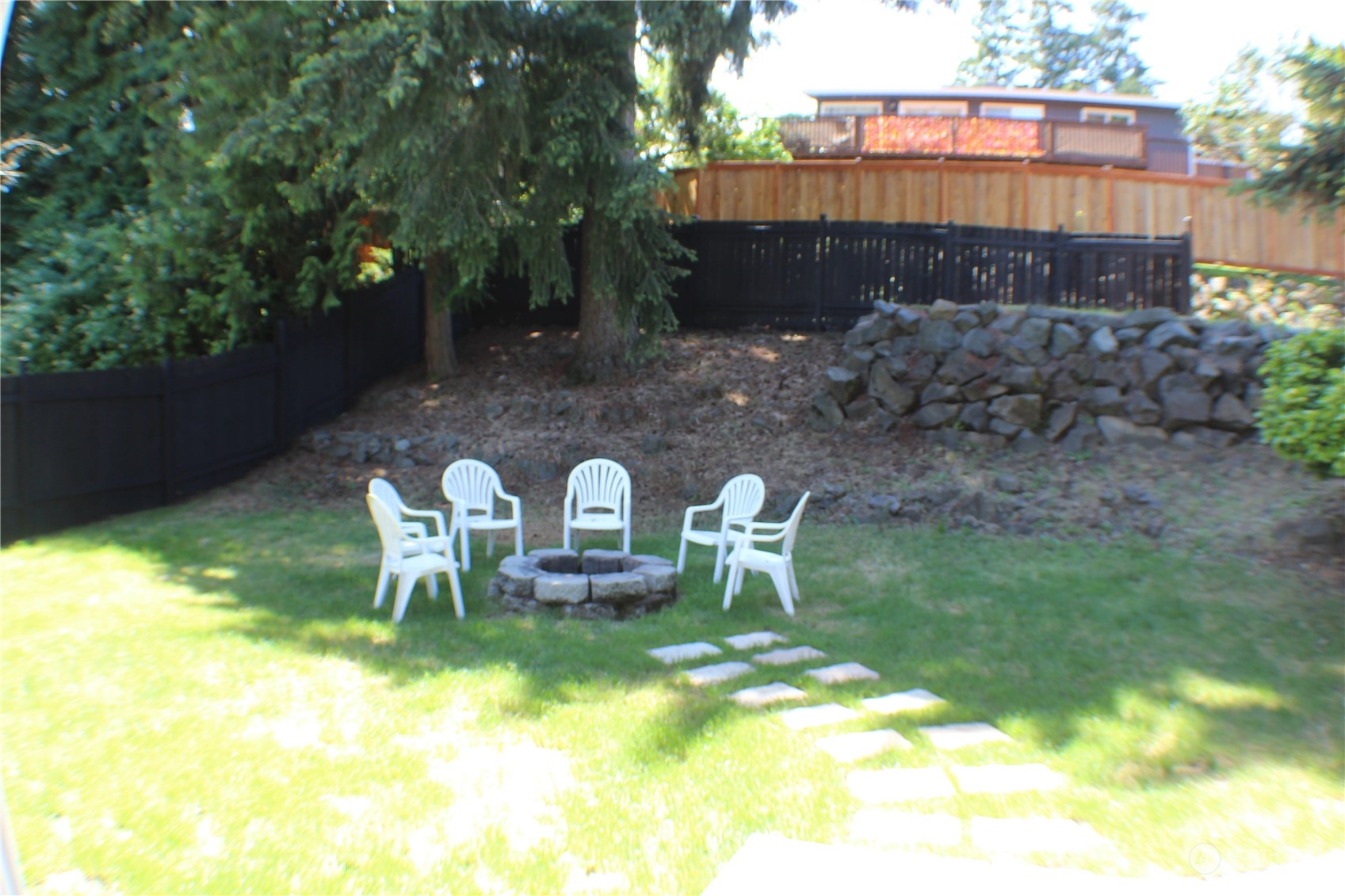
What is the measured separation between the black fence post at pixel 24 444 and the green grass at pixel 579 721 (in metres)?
0.78

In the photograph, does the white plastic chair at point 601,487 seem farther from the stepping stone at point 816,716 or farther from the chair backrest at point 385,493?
the stepping stone at point 816,716

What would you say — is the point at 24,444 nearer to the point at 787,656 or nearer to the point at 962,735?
the point at 787,656

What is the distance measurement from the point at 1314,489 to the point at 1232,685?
4152mm

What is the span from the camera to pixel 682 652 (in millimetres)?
6109

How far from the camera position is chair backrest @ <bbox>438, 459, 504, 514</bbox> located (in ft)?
28.5

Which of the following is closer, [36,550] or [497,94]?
[36,550]

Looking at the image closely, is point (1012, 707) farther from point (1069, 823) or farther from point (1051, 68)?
point (1051, 68)

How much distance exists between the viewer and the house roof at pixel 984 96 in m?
26.9

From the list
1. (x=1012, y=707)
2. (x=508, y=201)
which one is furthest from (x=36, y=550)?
(x=1012, y=707)

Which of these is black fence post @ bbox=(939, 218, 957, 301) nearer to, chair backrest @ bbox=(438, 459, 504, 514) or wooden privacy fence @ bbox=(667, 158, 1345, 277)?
wooden privacy fence @ bbox=(667, 158, 1345, 277)

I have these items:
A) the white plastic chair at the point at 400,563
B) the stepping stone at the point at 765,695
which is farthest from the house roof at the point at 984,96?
the stepping stone at the point at 765,695

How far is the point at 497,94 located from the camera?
10.4 m

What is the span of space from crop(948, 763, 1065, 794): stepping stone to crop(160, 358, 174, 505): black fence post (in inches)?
349

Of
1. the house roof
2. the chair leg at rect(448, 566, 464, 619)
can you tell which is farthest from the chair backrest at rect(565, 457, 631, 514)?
the house roof
